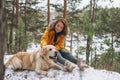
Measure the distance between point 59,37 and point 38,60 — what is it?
2.39ft

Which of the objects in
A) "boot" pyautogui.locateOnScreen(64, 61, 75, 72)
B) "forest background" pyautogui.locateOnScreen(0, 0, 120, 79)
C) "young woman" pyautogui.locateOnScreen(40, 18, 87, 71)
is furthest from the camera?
"forest background" pyautogui.locateOnScreen(0, 0, 120, 79)

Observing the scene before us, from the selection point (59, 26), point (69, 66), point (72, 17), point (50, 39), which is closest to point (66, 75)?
point (69, 66)

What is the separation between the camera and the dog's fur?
18.0 feet

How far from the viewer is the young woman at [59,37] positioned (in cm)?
586

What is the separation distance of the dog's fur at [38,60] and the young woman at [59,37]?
0.25 metres

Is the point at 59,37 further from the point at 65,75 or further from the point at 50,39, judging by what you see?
the point at 65,75

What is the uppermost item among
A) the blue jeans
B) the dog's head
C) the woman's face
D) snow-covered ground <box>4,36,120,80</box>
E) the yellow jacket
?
the woman's face

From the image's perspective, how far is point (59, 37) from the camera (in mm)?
6055

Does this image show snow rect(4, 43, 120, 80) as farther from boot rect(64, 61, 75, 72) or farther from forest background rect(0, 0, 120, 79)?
forest background rect(0, 0, 120, 79)

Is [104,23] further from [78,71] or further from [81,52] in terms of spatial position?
[78,71]

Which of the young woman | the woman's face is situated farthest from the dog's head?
the woman's face

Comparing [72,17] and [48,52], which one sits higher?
[72,17]

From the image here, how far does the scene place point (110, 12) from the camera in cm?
1753

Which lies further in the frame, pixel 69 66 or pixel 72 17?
pixel 72 17
